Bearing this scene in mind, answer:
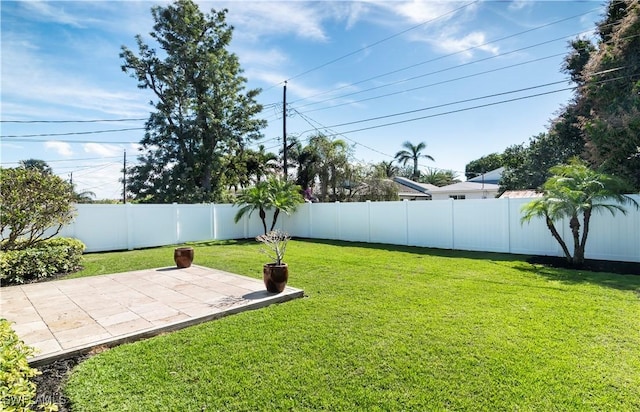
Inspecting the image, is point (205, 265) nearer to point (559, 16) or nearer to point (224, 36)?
point (559, 16)

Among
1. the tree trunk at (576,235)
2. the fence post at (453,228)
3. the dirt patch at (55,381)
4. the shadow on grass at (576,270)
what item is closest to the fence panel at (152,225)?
the shadow on grass at (576,270)

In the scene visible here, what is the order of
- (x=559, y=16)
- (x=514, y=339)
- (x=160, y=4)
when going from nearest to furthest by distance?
(x=514, y=339), (x=559, y=16), (x=160, y=4)

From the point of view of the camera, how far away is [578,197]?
A: 7270 millimetres

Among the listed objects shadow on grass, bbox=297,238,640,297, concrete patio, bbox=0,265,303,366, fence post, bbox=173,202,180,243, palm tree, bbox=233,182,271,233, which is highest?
palm tree, bbox=233,182,271,233

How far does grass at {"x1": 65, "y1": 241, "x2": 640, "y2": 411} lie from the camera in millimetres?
2686

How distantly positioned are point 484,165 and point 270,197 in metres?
43.3

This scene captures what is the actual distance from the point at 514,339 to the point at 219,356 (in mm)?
3204

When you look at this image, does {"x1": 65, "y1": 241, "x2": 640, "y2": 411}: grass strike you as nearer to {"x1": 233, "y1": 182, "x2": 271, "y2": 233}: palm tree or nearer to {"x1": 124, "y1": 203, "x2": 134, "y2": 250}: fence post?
{"x1": 233, "y1": 182, "x2": 271, "y2": 233}: palm tree

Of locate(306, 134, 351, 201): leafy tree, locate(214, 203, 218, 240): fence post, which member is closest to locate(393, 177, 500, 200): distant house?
locate(306, 134, 351, 201): leafy tree

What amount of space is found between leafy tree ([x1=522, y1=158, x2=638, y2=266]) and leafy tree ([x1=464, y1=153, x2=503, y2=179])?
1582 inches

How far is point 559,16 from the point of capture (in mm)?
9852

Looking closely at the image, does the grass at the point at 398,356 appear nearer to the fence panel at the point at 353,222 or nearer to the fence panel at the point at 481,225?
the fence panel at the point at 481,225

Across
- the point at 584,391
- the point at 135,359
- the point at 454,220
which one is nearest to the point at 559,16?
the point at 454,220

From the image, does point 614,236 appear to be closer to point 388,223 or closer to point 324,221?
point 388,223
